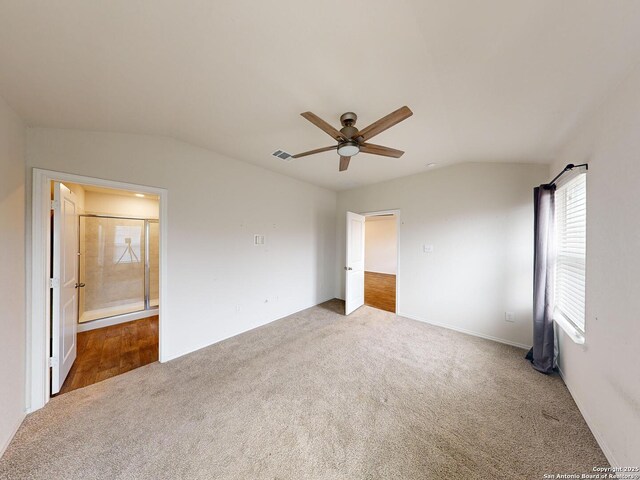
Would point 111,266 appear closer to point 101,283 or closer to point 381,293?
point 101,283

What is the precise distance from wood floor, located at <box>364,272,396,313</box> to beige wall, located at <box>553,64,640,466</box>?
2.76 metres

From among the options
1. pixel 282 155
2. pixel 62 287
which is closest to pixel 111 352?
pixel 62 287

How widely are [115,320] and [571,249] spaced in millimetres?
6371

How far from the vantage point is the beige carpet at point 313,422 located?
1.36 meters

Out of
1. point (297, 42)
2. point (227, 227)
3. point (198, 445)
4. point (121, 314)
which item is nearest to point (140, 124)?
point (227, 227)

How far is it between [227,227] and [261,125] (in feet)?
4.95

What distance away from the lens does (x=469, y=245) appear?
3.28 meters

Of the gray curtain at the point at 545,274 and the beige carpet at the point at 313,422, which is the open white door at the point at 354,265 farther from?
the gray curtain at the point at 545,274

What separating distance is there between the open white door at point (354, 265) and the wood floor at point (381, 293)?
511 millimetres

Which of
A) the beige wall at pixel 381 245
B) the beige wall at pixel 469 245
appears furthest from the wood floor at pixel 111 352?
the beige wall at pixel 381 245

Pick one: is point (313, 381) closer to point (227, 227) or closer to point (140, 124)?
point (227, 227)

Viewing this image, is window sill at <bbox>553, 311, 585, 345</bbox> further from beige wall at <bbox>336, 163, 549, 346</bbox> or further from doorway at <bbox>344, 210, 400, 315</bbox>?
doorway at <bbox>344, 210, 400, 315</bbox>

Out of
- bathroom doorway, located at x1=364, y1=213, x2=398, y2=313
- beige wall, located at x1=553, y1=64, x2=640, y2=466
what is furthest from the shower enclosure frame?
bathroom doorway, located at x1=364, y1=213, x2=398, y2=313

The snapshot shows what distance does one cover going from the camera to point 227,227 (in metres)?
3.05
